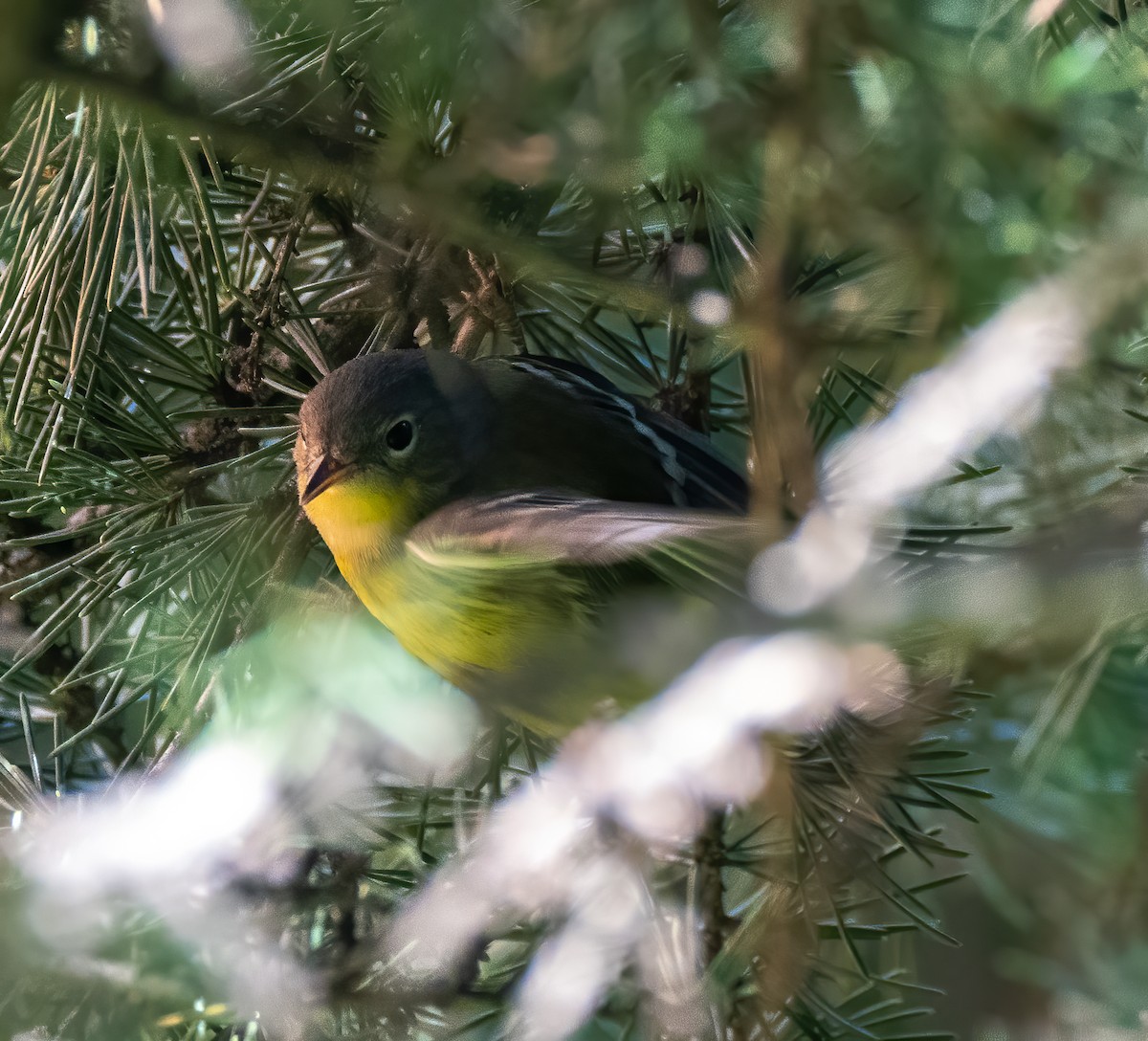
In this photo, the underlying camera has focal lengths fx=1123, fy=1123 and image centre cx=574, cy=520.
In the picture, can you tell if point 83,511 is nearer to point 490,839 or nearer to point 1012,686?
point 490,839

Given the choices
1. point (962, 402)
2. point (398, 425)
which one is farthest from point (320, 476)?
point (962, 402)

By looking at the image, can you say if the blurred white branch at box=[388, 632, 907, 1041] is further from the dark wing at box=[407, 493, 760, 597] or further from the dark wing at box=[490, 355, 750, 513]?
the dark wing at box=[490, 355, 750, 513]

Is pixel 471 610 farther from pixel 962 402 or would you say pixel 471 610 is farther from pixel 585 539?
pixel 962 402

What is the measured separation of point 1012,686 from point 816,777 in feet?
0.59

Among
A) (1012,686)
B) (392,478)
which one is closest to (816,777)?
(1012,686)

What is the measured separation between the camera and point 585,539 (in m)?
0.65

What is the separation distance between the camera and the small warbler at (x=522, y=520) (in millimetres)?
654

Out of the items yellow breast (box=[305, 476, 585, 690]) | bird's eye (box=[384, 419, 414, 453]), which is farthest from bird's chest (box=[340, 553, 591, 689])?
bird's eye (box=[384, 419, 414, 453])

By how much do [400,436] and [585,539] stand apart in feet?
1.38

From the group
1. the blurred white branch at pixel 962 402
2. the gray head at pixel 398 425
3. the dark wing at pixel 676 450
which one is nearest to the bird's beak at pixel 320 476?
the gray head at pixel 398 425

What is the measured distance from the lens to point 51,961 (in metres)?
0.60

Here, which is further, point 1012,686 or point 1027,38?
point 1012,686

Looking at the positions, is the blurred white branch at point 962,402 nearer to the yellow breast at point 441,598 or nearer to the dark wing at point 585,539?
the dark wing at point 585,539

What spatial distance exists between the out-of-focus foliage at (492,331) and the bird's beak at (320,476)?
5 centimetres
